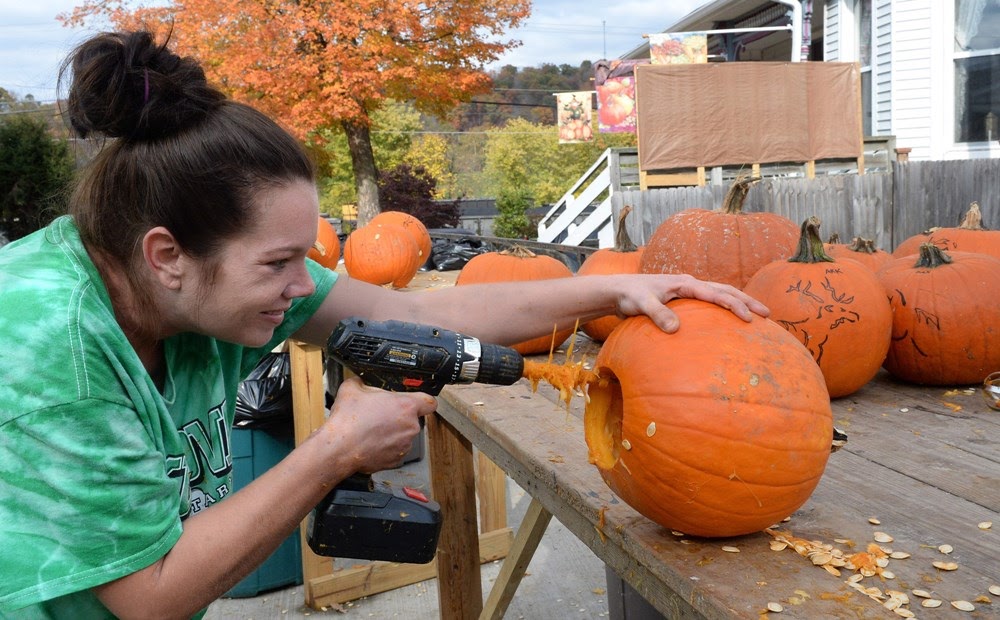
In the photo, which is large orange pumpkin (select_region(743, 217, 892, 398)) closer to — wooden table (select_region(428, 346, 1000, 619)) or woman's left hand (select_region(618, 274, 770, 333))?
wooden table (select_region(428, 346, 1000, 619))

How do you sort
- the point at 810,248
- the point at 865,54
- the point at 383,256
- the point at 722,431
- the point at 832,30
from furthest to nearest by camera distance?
1. the point at 832,30
2. the point at 865,54
3. the point at 383,256
4. the point at 810,248
5. the point at 722,431

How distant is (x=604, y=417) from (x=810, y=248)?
1000 millimetres

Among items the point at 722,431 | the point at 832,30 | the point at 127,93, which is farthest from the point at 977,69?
the point at 127,93

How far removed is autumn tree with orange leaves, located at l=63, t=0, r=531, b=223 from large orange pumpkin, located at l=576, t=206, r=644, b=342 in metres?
12.2

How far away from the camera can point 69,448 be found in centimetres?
127

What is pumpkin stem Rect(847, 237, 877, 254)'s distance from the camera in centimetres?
295

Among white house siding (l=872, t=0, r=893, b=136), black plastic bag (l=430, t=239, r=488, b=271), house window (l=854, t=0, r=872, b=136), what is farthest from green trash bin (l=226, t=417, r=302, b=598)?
house window (l=854, t=0, r=872, b=136)

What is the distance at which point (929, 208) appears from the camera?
1066cm

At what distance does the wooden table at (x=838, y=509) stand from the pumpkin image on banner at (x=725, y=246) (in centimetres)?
55

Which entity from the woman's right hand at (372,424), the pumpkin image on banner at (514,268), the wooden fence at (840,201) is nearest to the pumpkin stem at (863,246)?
the pumpkin image on banner at (514,268)

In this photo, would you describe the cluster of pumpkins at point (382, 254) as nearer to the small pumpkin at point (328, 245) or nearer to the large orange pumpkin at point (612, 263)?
the small pumpkin at point (328, 245)

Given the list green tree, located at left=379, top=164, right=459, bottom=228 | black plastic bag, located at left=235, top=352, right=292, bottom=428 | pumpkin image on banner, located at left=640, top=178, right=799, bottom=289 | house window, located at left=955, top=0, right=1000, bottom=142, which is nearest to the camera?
pumpkin image on banner, located at left=640, top=178, right=799, bottom=289

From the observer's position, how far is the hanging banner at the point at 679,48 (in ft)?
59.0

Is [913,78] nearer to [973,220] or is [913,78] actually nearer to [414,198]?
[973,220]
